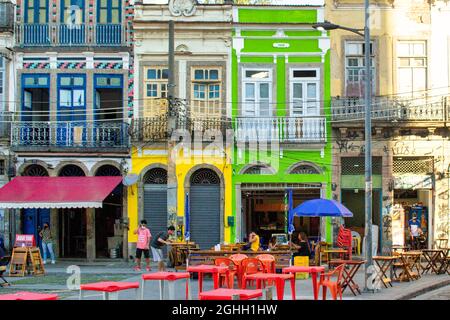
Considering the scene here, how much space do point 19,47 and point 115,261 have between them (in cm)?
880

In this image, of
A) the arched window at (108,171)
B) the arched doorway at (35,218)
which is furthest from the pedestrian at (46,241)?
the arched window at (108,171)

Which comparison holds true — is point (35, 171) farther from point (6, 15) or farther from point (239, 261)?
point (239, 261)

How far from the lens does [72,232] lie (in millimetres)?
29859

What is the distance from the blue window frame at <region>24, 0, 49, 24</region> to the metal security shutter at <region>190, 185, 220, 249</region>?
866 centimetres

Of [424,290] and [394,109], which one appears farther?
[394,109]

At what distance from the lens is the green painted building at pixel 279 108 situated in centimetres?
2864

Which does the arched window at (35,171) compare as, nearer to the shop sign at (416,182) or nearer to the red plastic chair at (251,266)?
the shop sign at (416,182)

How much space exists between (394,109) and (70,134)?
1202cm

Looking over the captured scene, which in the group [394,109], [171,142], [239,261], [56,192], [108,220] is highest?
[394,109]

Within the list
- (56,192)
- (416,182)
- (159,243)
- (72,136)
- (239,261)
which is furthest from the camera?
(72,136)

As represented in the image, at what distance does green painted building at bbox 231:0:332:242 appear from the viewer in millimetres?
28641

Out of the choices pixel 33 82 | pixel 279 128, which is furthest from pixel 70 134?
pixel 279 128

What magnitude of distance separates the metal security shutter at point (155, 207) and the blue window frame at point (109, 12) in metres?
6.46
